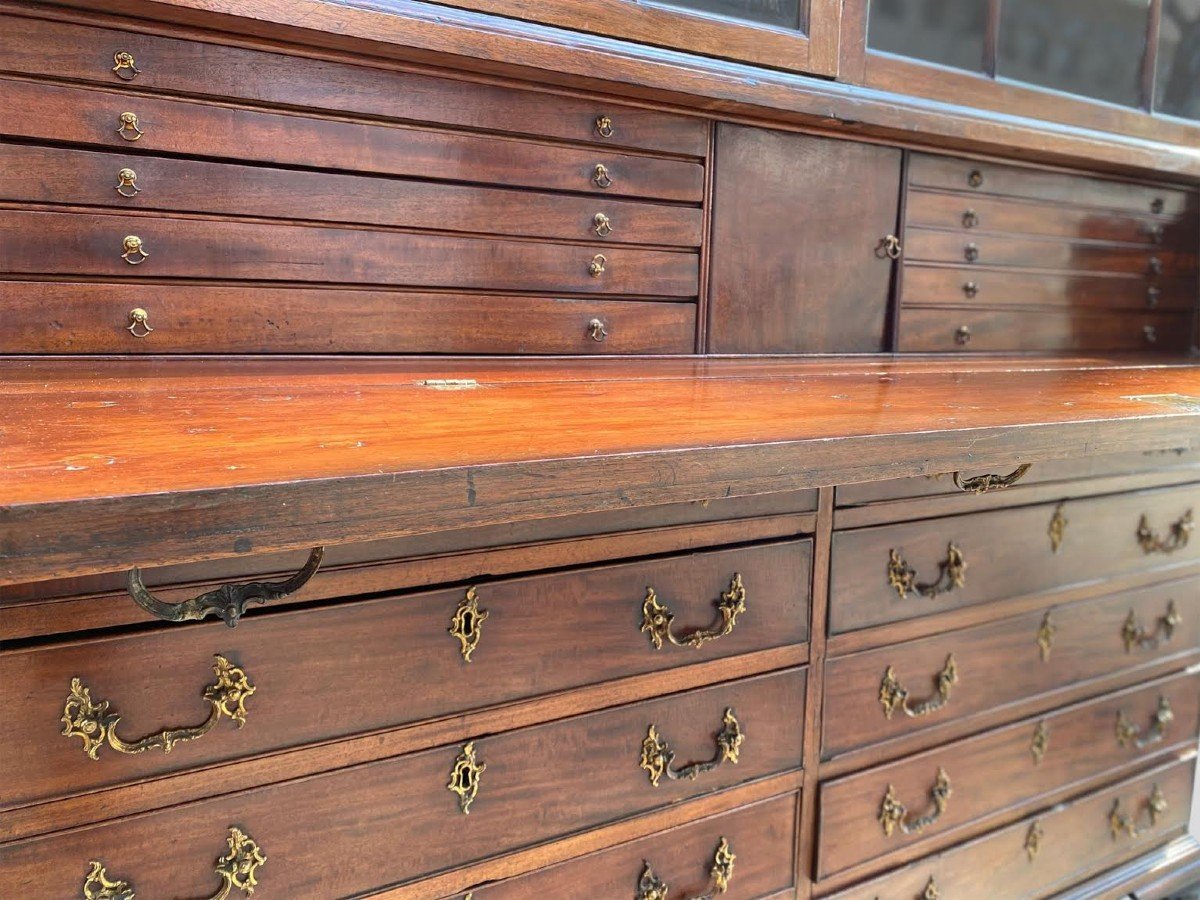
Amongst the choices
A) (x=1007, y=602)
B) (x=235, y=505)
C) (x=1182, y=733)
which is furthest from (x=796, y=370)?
(x=1182, y=733)

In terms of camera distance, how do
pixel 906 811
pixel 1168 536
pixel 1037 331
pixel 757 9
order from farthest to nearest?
pixel 1037 331 → pixel 1168 536 → pixel 757 9 → pixel 906 811

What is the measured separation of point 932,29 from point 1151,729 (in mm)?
1204

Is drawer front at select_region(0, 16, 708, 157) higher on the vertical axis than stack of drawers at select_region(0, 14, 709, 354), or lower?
higher

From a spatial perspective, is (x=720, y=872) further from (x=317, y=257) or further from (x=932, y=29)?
(x=932, y=29)

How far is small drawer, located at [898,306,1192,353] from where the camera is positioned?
1530mm

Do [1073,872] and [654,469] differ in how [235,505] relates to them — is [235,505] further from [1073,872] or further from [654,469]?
[1073,872]

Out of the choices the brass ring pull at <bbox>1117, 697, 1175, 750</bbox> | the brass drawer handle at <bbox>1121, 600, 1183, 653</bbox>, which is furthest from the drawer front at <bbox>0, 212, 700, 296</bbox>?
the brass ring pull at <bbox>1117, 697, 1175, 750</bbox>

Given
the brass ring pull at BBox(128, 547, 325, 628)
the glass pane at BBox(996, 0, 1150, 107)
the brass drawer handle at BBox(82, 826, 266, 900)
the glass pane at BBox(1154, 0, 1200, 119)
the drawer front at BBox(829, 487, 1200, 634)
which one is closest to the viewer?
the brass ring pull at BBox(128, 547, 325, 628)

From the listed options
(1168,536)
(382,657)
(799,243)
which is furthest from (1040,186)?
(382,657)

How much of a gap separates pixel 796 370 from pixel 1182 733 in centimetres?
98

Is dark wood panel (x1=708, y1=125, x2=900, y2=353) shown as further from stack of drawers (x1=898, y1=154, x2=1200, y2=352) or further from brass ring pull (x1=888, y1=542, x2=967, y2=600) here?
brass ring pull (x1=888, y1=542, x2=967, y2=600)

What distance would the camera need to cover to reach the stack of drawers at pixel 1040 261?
151 cm

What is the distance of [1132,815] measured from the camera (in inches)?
55.7

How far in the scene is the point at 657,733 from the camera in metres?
0.92
